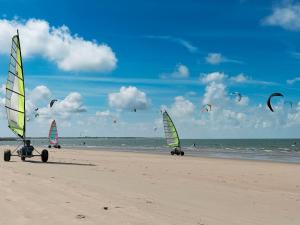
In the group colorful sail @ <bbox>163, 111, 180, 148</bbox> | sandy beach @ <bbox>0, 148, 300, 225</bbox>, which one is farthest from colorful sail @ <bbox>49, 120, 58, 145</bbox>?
sandy beach @ <bbox>0, 148, 300, 225</bbox>

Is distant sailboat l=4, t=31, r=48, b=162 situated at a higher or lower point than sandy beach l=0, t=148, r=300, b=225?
higher

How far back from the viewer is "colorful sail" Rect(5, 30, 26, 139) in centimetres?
2375

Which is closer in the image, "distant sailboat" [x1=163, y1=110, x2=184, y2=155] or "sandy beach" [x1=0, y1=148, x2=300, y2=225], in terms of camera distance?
"sandy beach" [x1=0, y1=148, x2=300, y2=225]

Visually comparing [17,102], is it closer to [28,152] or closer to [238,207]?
[28,152]

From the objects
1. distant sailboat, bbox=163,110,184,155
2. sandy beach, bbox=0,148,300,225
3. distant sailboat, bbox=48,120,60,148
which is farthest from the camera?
distant sailboat, bbox=48,120,60,148

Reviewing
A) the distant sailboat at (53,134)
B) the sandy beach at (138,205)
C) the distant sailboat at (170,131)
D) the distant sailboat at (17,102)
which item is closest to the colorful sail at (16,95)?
the distant sailboat at (17,102)

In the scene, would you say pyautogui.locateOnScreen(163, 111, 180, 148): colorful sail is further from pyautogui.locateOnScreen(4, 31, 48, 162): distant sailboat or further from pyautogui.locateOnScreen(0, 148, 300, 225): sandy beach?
pyautogui.locateOnScreen(0, 148, 300, 225): sandy beach

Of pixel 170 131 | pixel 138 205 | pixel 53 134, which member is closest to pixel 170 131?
pixel 170 131

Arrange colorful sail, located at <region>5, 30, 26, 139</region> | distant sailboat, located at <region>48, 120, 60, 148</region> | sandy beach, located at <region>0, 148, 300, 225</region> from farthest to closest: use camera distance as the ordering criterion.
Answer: distant sailboat, located at <region>48, 120, 60, 148</region>, colorful sail, located at <region>5, 30, 26, 139</region>, sandy beach, located at <region>0, 148, 300, 225</region>

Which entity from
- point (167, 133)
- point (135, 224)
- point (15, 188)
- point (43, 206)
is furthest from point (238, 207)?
point (167, 133)

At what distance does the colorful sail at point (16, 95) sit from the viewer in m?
23.8

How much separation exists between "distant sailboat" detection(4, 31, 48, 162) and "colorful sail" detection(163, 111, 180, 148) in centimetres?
2979

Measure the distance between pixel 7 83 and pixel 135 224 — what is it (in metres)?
19.1

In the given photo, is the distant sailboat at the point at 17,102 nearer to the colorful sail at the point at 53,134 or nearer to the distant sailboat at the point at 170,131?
the distant sailboat at the point at 170,131
